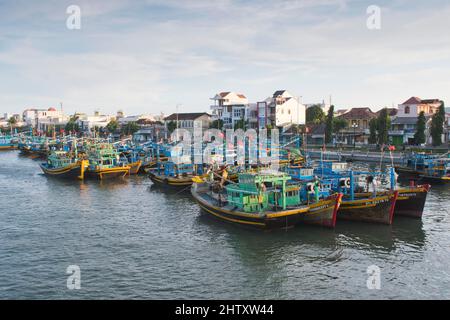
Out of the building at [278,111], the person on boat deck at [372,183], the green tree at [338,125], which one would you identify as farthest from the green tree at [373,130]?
the person on boat deck at [372,183]

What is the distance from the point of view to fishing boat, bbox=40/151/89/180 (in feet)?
201

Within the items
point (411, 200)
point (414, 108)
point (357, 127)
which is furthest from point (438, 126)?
point (411, 200)

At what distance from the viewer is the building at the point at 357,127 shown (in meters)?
95.1

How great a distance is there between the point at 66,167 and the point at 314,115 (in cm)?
7204

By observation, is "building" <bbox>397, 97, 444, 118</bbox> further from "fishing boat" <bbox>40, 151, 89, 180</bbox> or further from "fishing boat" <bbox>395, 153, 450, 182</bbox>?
"fishing boat" <bbox>40, 151, 89, 180</bbox>

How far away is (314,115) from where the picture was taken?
115 m

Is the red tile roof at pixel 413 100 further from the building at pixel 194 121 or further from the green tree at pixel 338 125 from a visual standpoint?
the building at pixel 194 121

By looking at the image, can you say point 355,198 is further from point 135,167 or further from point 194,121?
point 194,121

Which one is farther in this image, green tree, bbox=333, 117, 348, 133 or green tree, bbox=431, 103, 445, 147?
green tree, bbox=333, 117, 348, 133

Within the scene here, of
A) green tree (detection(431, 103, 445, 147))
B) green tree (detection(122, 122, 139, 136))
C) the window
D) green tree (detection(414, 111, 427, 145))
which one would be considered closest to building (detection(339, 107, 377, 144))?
the window

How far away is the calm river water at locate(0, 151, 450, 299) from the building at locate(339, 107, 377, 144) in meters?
56.4

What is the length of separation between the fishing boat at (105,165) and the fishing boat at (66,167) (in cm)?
112
